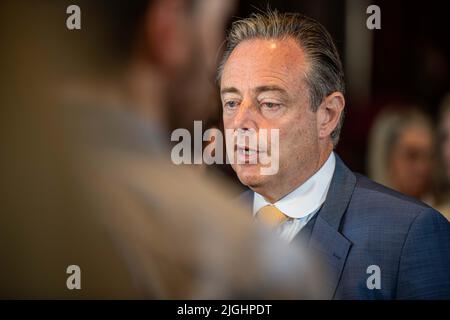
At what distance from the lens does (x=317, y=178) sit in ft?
8.95

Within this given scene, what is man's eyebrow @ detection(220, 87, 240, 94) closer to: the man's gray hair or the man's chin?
the man's gray hair

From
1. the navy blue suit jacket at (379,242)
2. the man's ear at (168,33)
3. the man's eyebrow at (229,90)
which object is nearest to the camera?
the navy blue suit jacket at (379,242)

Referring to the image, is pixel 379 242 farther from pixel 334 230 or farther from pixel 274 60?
→ pixel 274 60

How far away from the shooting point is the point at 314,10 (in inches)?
109

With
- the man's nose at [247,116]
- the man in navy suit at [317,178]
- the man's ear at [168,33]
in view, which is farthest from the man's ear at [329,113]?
the man's ear at [168,33]

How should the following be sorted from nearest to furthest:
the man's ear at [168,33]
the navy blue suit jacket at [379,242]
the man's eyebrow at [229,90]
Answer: the navy blue suit jacket at [379,242] → the man's eyebrow at [229,90] → the man's ear at [168,33]

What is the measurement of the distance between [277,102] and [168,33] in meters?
0.53

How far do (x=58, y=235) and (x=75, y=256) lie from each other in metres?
0.11

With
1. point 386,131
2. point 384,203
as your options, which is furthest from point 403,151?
point 384,203

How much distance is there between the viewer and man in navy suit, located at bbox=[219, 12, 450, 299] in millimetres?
2639

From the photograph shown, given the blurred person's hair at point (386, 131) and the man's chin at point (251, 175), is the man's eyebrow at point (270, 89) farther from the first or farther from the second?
the blurred person's hair at point (386, 131)

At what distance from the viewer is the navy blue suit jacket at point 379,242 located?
2.61 metres
